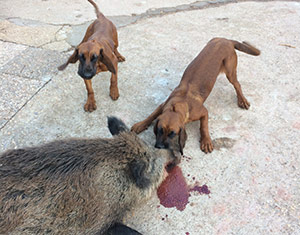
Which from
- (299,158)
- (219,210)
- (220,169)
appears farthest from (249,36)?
(219,210)

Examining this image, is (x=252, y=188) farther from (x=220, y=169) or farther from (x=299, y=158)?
(x=299, y=158)

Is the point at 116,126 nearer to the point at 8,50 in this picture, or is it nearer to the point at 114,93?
the point at 114,93

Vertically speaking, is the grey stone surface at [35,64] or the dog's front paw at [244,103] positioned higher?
the dog's front paw at [244,103]

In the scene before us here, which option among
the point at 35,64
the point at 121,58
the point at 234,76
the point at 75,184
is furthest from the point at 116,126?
the point at 35,64

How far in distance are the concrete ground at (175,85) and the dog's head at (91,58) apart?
65 centimetres

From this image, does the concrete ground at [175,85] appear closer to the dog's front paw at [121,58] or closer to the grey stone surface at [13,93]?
the grey stone surface at [13,93]

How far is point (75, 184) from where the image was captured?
1.98 meters

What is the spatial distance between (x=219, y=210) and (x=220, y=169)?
17.8 inches

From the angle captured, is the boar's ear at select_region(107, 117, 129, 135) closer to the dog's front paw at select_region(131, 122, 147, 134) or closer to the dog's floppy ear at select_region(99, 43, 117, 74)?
the dog's front paw at select_region(131, 122, 147, 134)

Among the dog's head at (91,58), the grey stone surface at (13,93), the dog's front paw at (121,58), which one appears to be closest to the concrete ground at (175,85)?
the grey stone surface at (13,93)

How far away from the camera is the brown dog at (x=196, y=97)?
2.57 metres

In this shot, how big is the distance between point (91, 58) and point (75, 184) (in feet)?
4.59

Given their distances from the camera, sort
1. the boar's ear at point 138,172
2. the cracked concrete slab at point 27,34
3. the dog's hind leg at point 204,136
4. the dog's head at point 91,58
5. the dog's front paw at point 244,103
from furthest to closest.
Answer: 1. the cracked concrete slab at point 27,34
2. the dog's front paw at point 244,103
3. the dog's hind leg at point 204,136
4. the dog's head at point 91,58
5. the boar's ear at point 138,172

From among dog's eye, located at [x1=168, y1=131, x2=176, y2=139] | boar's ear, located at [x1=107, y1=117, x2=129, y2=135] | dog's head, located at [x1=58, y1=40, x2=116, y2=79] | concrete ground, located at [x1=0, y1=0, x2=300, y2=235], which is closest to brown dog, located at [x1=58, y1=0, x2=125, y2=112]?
dog's head, located at [x1=58, y1=40, x2=116, y2=79]
